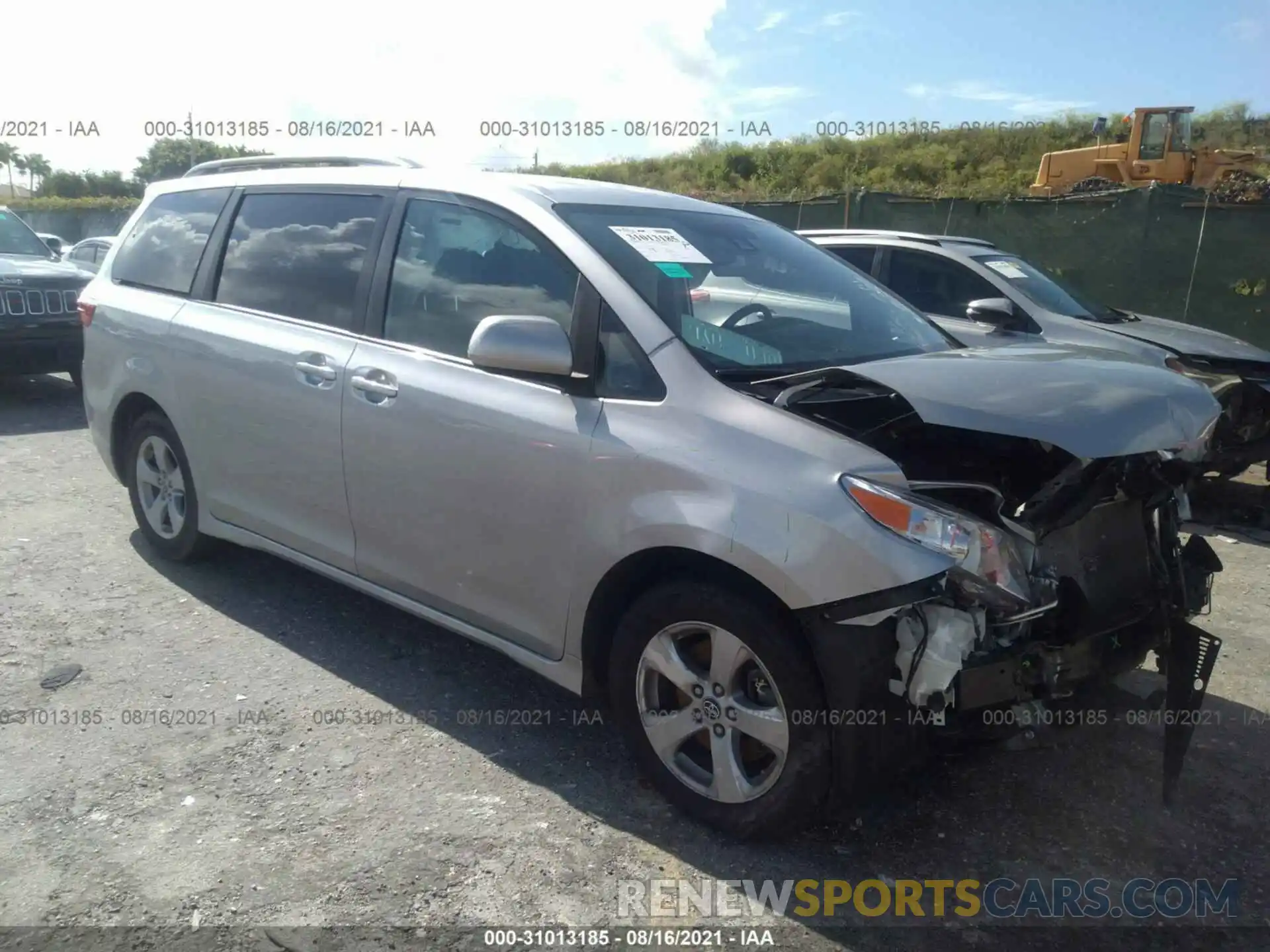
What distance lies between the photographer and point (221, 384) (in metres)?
4.25

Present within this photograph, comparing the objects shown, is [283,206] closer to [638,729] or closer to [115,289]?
[115,289]

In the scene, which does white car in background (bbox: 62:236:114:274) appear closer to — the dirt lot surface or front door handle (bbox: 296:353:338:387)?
the dirt lot surface

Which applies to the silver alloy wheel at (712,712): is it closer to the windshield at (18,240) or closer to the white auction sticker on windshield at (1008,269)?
the white auction sticker on windshield at (1008,269)

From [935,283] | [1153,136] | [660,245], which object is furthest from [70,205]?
[660,245]

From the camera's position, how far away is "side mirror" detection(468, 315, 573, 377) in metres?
3.03

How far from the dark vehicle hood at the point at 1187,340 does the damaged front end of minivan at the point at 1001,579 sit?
158 inches

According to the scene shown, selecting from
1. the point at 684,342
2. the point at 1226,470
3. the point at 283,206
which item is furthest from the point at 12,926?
the point at 1226,470

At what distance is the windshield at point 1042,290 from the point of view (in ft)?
23.6

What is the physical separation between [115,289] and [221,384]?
1.29 metres

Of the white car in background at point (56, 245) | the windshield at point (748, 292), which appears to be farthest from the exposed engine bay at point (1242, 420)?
the white car in background at point (56, 245)

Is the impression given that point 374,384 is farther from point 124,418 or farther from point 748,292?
point 124,418

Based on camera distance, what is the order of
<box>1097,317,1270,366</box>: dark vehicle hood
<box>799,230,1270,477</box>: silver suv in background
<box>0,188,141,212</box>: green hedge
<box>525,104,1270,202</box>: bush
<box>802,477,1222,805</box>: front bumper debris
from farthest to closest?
1. <box>525,104,1270,202</box>: bush
2. <box>0,188,141,212</box>: green hedge
3. <box>1097,317,1270,366</box>: dark vehicle hood
4. <box>799,230,1270,477</box>: silver suv in background
5. <box>802,477,1222,805</box>: front bumper debris

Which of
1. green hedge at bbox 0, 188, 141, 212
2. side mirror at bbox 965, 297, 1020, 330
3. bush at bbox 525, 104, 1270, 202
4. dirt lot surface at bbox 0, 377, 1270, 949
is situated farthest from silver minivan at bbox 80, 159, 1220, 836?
bush at bbox 525, 104, 1270, 202

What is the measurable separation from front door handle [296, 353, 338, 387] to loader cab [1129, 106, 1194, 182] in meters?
20.5
